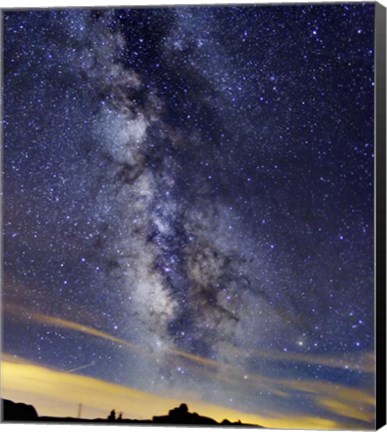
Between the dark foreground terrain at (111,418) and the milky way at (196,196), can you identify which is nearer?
the milky way at (196,196)

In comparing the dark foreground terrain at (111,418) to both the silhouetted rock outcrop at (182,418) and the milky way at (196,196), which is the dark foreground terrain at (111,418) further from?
the milky way at (196,196)

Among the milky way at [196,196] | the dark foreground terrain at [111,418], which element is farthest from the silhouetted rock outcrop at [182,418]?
the milky way at [196,196]

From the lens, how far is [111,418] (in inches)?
258

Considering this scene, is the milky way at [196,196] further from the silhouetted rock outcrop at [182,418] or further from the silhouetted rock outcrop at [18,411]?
the silhouetted rock outcrop at [18,411]

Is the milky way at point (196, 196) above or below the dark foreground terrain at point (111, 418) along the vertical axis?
above

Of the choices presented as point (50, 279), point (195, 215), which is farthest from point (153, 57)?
point (50, 279)

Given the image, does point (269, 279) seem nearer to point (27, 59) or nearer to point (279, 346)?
point (279, 346)

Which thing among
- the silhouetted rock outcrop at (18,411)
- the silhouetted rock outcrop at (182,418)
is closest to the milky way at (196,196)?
the silhouetted rock outcrop at (182,418)

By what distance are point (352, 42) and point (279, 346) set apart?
1.69m

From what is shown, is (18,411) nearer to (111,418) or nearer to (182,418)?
(111,418)

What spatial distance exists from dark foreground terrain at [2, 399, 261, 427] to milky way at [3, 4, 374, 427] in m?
0.12

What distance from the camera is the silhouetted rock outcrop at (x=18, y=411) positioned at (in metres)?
6.56

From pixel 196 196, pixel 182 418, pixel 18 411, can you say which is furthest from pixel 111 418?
pixel 196 196

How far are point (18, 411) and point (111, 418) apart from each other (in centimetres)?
53
